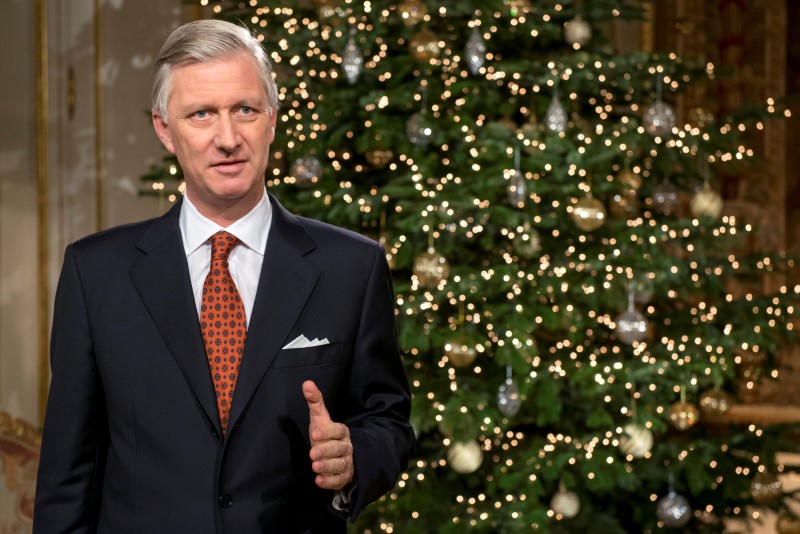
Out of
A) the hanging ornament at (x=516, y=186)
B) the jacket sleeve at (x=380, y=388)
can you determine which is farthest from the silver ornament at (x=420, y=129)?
the jacket sleeve at (x=380, y=388)

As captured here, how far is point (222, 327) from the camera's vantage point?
4.70 feet

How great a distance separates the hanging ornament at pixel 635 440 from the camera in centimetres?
364

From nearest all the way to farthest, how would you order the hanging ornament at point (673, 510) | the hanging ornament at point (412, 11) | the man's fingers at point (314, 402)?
the man's fingers at point (314, 402) → the hanging ornament at point (412, 11) → the hanging ornament at point (673, 510)

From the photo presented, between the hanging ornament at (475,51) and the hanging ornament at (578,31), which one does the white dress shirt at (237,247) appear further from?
the hanging ornament at (578,31)

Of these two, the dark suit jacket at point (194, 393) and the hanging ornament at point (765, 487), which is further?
the hanging ornament at point (765, 487)

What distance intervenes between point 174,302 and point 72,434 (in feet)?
0.78

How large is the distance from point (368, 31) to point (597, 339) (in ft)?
5.09

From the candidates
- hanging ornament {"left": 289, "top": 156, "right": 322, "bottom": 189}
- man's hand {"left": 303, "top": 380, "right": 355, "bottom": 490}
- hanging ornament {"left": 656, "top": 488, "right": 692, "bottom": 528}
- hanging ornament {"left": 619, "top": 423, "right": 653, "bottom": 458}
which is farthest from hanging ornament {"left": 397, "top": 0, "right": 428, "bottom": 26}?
man's hand {"left": 303, "top": 380, "right": 355, "bottom": 490}

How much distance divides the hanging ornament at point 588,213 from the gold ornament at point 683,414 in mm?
720

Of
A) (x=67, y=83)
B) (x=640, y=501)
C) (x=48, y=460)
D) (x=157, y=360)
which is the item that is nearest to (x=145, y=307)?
(x=157, y=360)

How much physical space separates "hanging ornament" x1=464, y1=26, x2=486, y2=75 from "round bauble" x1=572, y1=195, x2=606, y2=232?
0.62m

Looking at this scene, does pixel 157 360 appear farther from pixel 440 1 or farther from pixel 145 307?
pixel 440 1

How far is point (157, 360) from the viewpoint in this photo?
4.65 feet

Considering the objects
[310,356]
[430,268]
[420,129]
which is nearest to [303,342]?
[310,356]
